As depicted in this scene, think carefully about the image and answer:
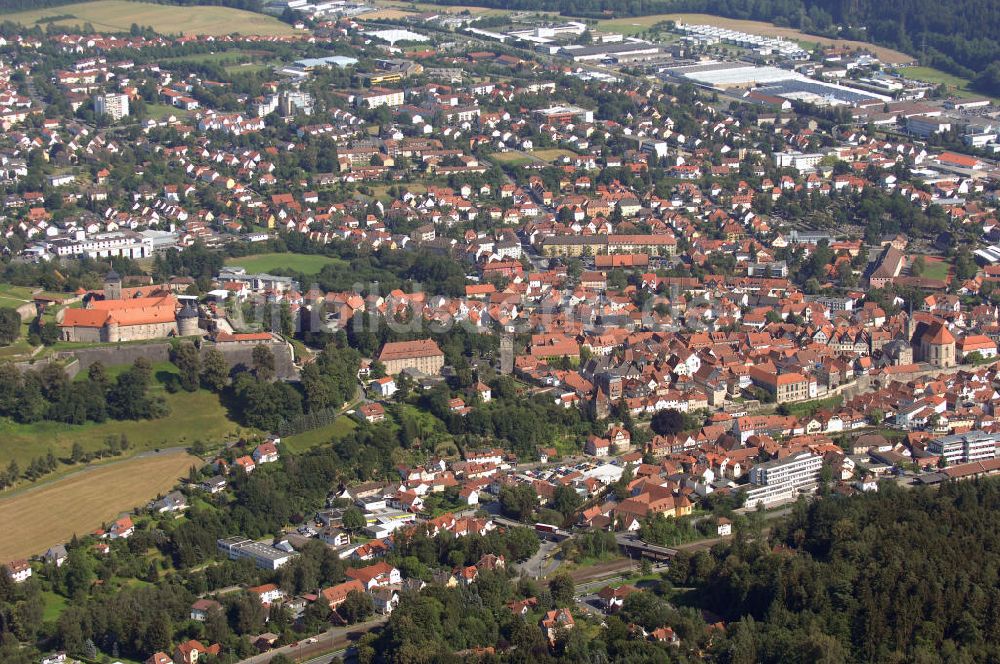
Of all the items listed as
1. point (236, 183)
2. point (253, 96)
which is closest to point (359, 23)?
point (253, 96)

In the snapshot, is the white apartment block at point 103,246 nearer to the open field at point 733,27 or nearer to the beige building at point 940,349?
Result: the beige building at point 940,349

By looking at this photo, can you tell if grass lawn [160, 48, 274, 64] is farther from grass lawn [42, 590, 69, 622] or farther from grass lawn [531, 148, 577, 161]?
grass lawn [42, 590, 69, 622]

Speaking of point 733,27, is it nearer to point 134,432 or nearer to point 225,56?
point 225,56

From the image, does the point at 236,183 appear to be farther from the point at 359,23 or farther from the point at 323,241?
the point at 359,23

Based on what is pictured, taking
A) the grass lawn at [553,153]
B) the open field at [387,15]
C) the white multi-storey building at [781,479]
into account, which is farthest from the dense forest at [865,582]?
the open field at [387,15]

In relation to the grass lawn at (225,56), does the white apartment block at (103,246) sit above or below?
below

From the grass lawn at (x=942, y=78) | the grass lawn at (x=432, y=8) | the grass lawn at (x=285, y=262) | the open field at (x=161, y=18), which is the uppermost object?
the open field at (x=161, y=18)
